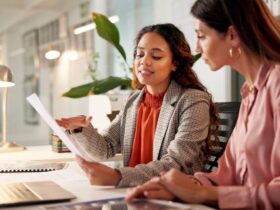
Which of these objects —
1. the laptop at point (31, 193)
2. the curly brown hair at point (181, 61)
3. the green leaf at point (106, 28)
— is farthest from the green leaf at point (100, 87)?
the laptop at point (31, 193)

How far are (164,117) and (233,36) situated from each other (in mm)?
507

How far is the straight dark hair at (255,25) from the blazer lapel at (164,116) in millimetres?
495

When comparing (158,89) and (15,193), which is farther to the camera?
(158,89)

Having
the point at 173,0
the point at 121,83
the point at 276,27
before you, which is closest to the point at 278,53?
the point at 276,27

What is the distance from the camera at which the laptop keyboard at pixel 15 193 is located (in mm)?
1100

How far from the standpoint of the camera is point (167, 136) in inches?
61.1

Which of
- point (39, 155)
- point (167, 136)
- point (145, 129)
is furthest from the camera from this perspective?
point (39, 155)

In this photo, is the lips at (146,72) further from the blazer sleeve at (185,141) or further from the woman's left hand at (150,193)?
the woman's left hand at (150,193)

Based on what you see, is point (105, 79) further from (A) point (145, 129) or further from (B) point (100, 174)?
(B) point (100, 174)

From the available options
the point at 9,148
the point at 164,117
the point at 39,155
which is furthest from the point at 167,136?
the point at 9,148

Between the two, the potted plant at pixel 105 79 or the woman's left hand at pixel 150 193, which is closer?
the woman's left hand at pixel 150 193

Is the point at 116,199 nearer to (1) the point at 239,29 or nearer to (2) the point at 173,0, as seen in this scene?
(1) the point at 239,29

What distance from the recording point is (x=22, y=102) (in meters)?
4.92

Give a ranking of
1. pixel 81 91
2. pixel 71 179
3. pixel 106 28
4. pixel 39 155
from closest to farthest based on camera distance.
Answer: pixel 71 179 < pixel 39 155 < pixel 106 28 < pixel 81 91
